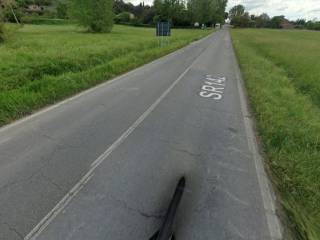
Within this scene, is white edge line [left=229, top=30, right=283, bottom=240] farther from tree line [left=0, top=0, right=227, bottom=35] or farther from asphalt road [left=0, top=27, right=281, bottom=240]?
tree line [left=0, top=0, right=227, bottom=35]

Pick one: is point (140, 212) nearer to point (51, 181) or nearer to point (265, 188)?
point (51, 181)

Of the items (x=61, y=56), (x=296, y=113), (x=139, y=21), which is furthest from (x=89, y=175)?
(x=139, y=21)

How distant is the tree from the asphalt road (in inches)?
1515

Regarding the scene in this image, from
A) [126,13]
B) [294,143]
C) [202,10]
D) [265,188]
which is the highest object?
[265,188]

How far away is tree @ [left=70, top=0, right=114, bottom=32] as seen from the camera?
133 feet

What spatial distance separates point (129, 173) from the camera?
380 cm

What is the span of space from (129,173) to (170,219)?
1.38m

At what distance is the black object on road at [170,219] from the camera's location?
90.8 inches

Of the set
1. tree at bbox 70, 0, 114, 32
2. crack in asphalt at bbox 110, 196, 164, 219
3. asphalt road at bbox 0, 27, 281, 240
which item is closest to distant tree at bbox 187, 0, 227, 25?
tree at bbox 70, 0, 114, 32

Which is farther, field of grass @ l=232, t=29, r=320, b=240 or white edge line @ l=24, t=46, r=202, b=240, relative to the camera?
field of grass @ l=232, t=29, r=320, b=240

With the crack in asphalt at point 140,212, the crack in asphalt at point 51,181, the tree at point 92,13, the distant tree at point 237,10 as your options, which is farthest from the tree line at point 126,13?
the distant tree at point 237,10

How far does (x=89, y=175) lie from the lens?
3.71 metres

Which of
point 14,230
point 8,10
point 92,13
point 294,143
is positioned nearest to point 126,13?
point 92,13

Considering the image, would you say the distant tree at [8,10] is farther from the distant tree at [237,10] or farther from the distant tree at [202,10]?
the distant tree at [237,10]
